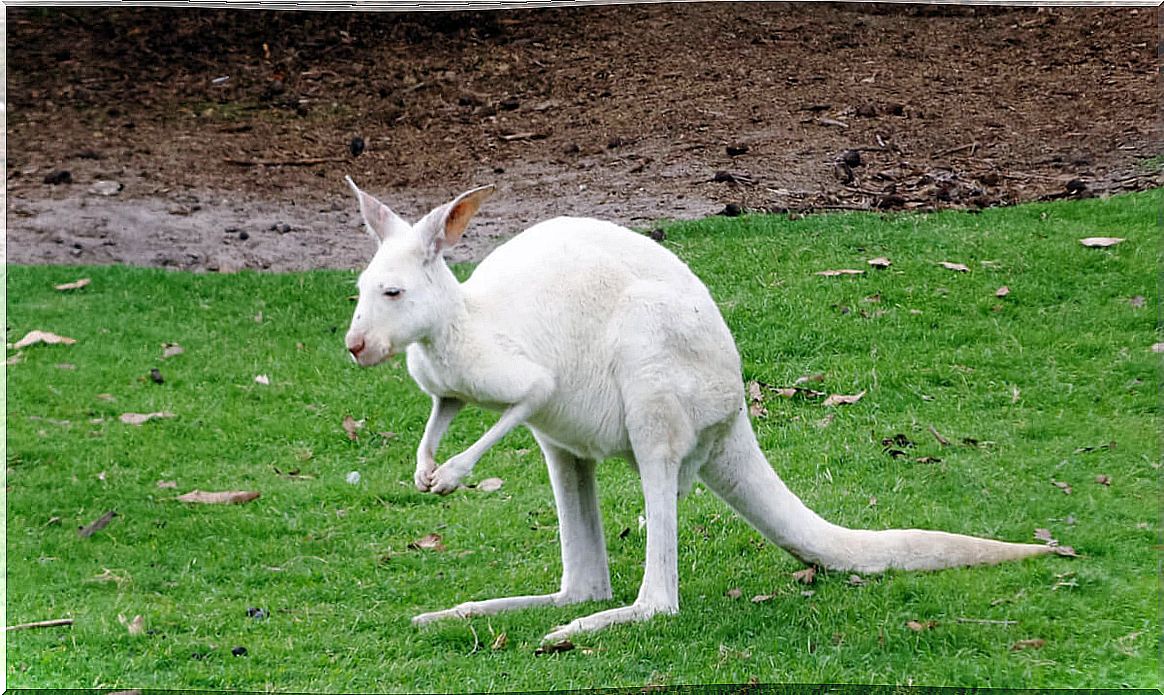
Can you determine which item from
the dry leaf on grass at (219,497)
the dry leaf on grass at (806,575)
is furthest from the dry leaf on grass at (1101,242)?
the dry leaf on grass at (219,497)

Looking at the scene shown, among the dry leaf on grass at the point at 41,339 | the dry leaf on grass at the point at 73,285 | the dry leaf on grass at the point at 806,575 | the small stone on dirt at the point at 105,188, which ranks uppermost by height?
the small stone on dirt at the point at 105,188

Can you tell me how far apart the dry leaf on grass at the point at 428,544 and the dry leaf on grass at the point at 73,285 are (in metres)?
2.69

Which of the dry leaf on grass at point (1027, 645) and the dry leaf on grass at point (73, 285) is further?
the dry leaf on grass at point (73, 285)

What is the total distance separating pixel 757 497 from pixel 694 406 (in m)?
0.49

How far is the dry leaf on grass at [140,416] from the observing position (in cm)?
619

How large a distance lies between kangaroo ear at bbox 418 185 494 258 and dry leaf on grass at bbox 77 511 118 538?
2.25m

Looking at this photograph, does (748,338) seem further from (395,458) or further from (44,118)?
(44,118)

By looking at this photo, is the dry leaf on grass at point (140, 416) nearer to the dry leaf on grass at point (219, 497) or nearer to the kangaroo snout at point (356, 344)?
the dry leaf on grass at point (219, 497)

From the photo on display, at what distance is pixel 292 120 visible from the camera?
652cm

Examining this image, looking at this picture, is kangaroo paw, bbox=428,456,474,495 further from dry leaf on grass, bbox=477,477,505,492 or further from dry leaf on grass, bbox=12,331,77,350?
dry leaf on grass, bbox=12,331,77,350

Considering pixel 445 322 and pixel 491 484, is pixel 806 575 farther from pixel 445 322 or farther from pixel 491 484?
pixel 491 484

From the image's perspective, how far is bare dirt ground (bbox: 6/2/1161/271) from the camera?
5383mm

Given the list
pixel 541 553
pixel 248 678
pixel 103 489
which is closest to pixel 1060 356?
pixel 541 553

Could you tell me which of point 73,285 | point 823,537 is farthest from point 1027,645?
point 73,285
